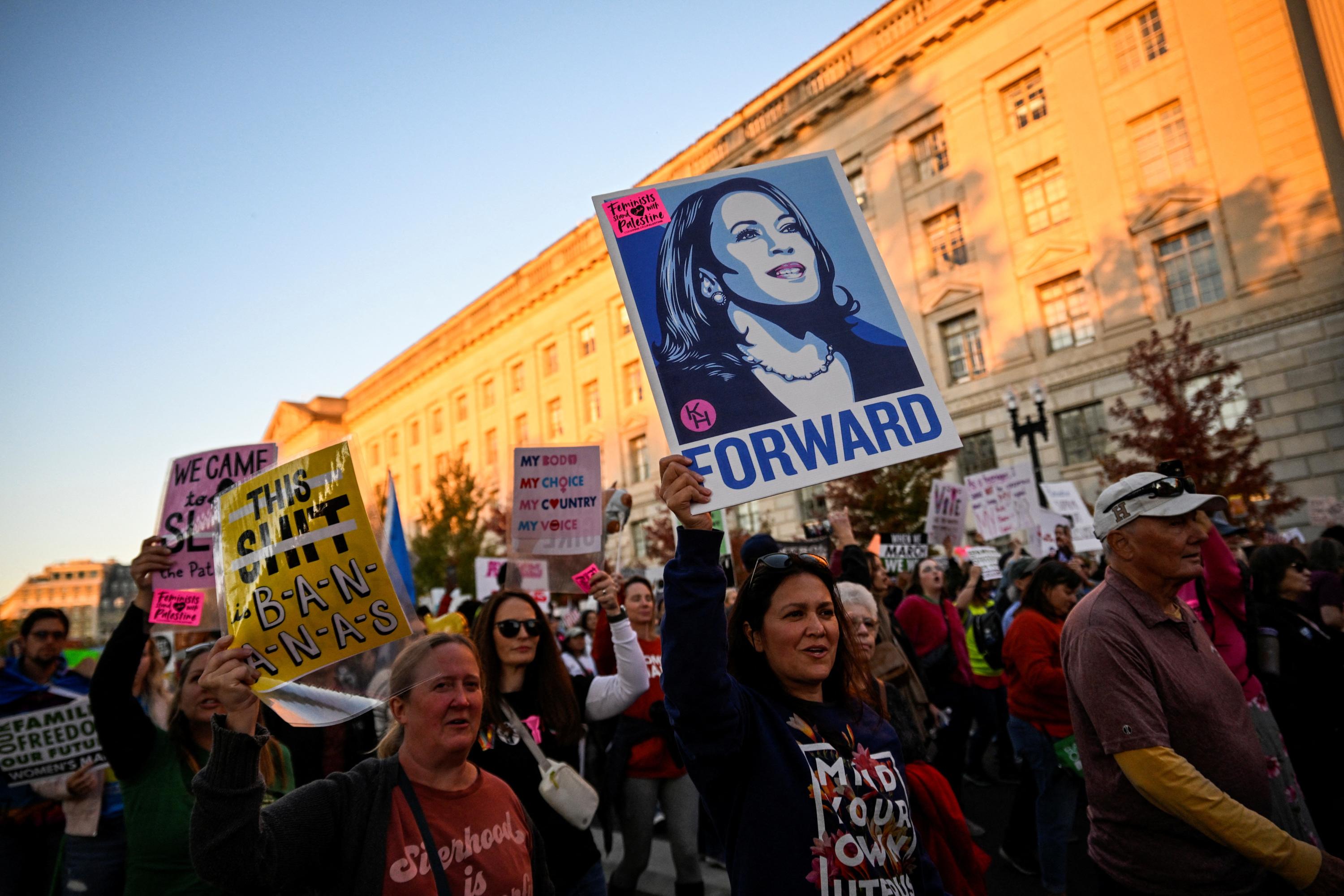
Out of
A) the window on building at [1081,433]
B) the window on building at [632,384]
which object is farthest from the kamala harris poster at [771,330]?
the window on building at [632,384]

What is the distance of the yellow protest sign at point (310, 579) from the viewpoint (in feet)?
7.16

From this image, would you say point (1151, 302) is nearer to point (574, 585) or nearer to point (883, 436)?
point (574, 585)

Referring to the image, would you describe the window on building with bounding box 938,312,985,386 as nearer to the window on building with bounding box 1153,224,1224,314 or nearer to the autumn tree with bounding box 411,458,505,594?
the window on building with bounding box 1153,224,1224,314

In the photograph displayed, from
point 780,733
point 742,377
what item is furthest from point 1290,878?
point 742,377

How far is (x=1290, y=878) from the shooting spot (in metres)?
2.38

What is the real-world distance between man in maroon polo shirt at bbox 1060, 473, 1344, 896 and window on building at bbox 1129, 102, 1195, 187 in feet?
70.3

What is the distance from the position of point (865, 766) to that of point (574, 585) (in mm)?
4035

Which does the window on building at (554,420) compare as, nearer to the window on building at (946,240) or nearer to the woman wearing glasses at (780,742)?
the window on building at (946,240)

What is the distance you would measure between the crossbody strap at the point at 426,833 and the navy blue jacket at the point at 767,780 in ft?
2.43

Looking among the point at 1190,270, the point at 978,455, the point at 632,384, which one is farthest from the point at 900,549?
the point at 632,384

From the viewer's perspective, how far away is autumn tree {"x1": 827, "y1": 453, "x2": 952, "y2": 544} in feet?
68.5

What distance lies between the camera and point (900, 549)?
9.23 m

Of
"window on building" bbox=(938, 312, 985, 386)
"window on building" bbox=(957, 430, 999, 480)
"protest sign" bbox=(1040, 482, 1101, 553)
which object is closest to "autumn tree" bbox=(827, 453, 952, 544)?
"window on building" bbox=(957, 430, 999, 480)

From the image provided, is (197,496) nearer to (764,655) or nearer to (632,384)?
(764,655)
